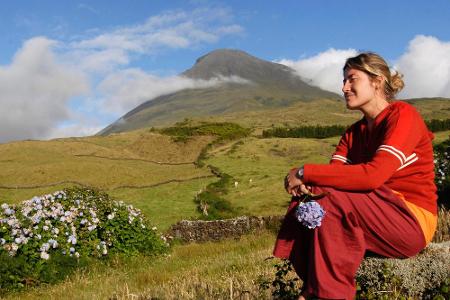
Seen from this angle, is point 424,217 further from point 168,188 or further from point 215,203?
point 168,188

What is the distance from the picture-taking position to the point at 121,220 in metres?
11.2

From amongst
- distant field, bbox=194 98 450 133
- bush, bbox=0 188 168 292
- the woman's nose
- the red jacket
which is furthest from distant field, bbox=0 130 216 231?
distant field, bbox=194 98 450 133

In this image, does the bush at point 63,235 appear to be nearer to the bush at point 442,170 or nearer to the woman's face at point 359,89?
the woman's face at point 359,89

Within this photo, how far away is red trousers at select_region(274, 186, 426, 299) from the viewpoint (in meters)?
3.61

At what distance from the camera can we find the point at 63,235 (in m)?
9.75

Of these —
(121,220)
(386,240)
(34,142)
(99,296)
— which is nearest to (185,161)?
(34,142)

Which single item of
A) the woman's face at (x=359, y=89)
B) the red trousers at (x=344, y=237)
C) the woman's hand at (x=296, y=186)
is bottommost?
the red trousers at (x=344, y=237)

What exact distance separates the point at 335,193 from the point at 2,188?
3155 centimetres

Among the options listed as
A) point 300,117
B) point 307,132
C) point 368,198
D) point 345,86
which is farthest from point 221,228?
point 300,117

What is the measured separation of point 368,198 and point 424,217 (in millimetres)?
638

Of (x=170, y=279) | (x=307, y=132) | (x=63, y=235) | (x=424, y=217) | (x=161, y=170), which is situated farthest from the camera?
(x=307, y=132)

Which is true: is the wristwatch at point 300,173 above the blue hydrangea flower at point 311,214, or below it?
above

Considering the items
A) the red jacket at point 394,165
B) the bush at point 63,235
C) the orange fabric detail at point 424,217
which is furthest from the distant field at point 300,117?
the orange fabric detail at point 424,217

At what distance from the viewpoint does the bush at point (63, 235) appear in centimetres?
862
